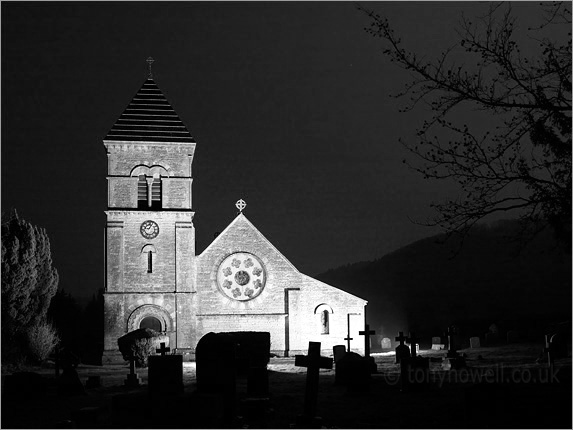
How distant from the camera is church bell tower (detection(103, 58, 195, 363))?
144ft

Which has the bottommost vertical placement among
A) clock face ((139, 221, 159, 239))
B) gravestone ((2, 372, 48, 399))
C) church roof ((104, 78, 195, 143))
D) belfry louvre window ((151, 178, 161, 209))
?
gravestone ((2, 372, 48, 399))

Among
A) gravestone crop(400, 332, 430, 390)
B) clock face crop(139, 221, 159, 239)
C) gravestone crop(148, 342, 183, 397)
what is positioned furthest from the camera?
clock face crop(139, 221, 159, 239)

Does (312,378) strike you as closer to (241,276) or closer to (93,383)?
(93,383)

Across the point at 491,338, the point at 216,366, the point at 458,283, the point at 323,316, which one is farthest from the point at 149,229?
the point at 458,283

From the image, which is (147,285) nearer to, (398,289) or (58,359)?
(58,359)

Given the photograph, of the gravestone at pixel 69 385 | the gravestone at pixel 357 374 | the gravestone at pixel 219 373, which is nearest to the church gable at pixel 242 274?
the gravestone at pixel 69 385

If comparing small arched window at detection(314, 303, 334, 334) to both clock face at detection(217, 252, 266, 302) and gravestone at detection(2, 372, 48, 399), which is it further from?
gravestone at detection(2, 372, 48, 399)

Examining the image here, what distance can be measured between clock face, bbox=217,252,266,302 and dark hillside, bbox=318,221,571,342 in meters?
29.9

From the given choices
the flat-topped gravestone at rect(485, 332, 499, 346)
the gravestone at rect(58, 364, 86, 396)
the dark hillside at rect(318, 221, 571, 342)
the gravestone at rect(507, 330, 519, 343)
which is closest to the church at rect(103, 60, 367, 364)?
the flat-topped gravestone at rect(485, 332, 499, 346)

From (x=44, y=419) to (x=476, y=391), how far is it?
Answer: 9090 millimetres

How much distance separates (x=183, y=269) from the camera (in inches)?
1767

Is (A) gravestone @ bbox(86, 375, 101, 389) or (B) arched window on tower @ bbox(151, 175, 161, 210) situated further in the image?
(B) arched window on tower @ bbox(151, 175, 161, 210)

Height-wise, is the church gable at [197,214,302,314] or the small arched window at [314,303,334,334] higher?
Result: the church gable at [197,214,302,314]

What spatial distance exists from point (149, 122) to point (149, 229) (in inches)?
242
